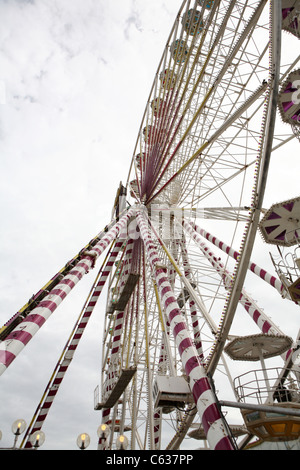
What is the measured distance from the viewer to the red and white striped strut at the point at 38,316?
560cm

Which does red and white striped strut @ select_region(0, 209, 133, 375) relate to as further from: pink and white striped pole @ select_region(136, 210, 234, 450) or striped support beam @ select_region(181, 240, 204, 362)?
striped support beam @ select_region(181, 240, 204, 362)

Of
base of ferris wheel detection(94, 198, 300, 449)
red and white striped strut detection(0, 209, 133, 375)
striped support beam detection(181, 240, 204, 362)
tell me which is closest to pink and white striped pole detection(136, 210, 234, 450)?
base of ferris wheel detection(94, 198, 300, 449)

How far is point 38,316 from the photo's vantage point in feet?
21.6

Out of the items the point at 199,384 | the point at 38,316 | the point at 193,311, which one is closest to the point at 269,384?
the point at 199,384

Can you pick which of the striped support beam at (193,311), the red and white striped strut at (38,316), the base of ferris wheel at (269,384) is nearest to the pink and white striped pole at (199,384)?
the base of ferris wheel at (269,384)

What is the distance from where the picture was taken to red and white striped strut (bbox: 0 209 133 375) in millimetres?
5597

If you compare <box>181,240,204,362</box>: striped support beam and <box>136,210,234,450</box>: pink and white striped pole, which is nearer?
<box>136,210,234,450</box>: pink and white striped pole

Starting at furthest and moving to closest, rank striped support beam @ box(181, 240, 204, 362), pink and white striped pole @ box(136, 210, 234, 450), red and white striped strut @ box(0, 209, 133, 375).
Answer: striped support beam @ box(181, 240, 204, 362)
red and white striped strut @ box(0, 209, 133, 375)
pink and white striped pole @ box(136, 210, 234, 450)

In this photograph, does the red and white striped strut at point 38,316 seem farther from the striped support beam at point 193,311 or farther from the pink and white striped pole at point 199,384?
the striped support beam at point 193,311

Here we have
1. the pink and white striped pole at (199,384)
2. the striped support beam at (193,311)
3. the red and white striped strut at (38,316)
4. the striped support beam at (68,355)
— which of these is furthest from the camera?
the striped support beam at (193,311)

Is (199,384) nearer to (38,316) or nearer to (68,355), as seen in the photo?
(38,316)

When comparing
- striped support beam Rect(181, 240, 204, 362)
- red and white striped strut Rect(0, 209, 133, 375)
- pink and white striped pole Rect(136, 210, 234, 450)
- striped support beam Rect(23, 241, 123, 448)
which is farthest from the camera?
striped support beam Rect(181, 240, 204, 362)
